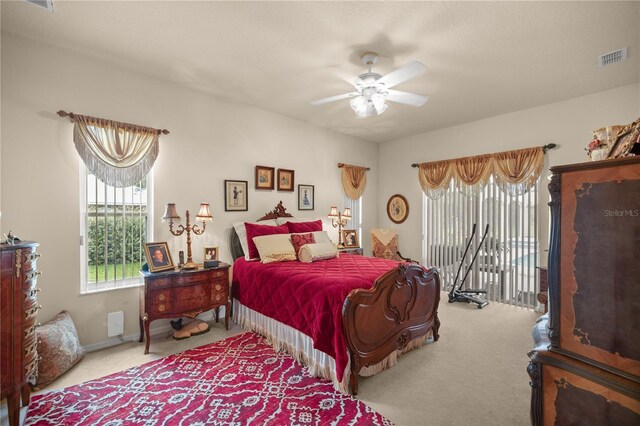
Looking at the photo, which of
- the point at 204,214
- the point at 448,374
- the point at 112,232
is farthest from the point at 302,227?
the point at 448,374

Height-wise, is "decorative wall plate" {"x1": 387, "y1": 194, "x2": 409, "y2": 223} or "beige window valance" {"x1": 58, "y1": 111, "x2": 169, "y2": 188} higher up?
"beige window valance" {"x1": 58, "y1": 111, "x2": 169, "y2": 188}

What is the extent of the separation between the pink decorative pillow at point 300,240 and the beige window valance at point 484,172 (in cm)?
280

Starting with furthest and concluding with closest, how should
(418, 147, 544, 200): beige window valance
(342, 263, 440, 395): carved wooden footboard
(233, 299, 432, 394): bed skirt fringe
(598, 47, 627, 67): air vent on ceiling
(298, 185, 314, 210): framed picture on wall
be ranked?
1. (298, 185, 314, 210): framed picture on wall
2. (418, 147, 544, 200): beige window valance
3. (598, 47, 627, 67): air vent on ceiling
4. (233, 299, 432, 394): bed skirt fringe
5. (342, 263, 440, 395): carved wooden footboard

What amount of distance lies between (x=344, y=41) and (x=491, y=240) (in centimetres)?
389

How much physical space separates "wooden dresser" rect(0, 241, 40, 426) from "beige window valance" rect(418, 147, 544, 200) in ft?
17.6

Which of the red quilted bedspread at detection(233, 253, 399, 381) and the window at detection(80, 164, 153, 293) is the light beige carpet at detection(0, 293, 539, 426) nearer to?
the red quilted bedspread at detection(233, 253, 399, 381)

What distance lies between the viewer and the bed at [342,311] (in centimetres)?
229

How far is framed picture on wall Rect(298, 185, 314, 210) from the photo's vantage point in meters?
4.93

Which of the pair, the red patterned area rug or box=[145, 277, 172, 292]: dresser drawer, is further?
box=[145, 277, 172, 292]: dresser drawer

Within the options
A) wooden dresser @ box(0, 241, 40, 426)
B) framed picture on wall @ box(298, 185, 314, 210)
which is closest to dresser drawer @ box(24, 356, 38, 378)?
wooden dresser @ box(0, 241, 40, 426)

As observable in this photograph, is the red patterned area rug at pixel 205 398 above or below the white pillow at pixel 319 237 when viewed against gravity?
below

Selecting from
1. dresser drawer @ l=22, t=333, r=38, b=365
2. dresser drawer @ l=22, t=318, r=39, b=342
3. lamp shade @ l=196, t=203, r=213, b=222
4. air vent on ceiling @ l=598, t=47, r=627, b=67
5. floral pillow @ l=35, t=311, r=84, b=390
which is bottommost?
floral pillow @ l=35, t=311, r=84, b=390

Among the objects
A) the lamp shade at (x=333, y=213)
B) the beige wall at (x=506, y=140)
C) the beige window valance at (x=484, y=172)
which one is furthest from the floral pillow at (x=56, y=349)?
the beige window valance at (x=484, y=172)

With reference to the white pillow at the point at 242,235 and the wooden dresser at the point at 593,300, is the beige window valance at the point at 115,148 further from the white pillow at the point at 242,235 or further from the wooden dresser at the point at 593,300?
the wooden dresser at the point at 593,300
